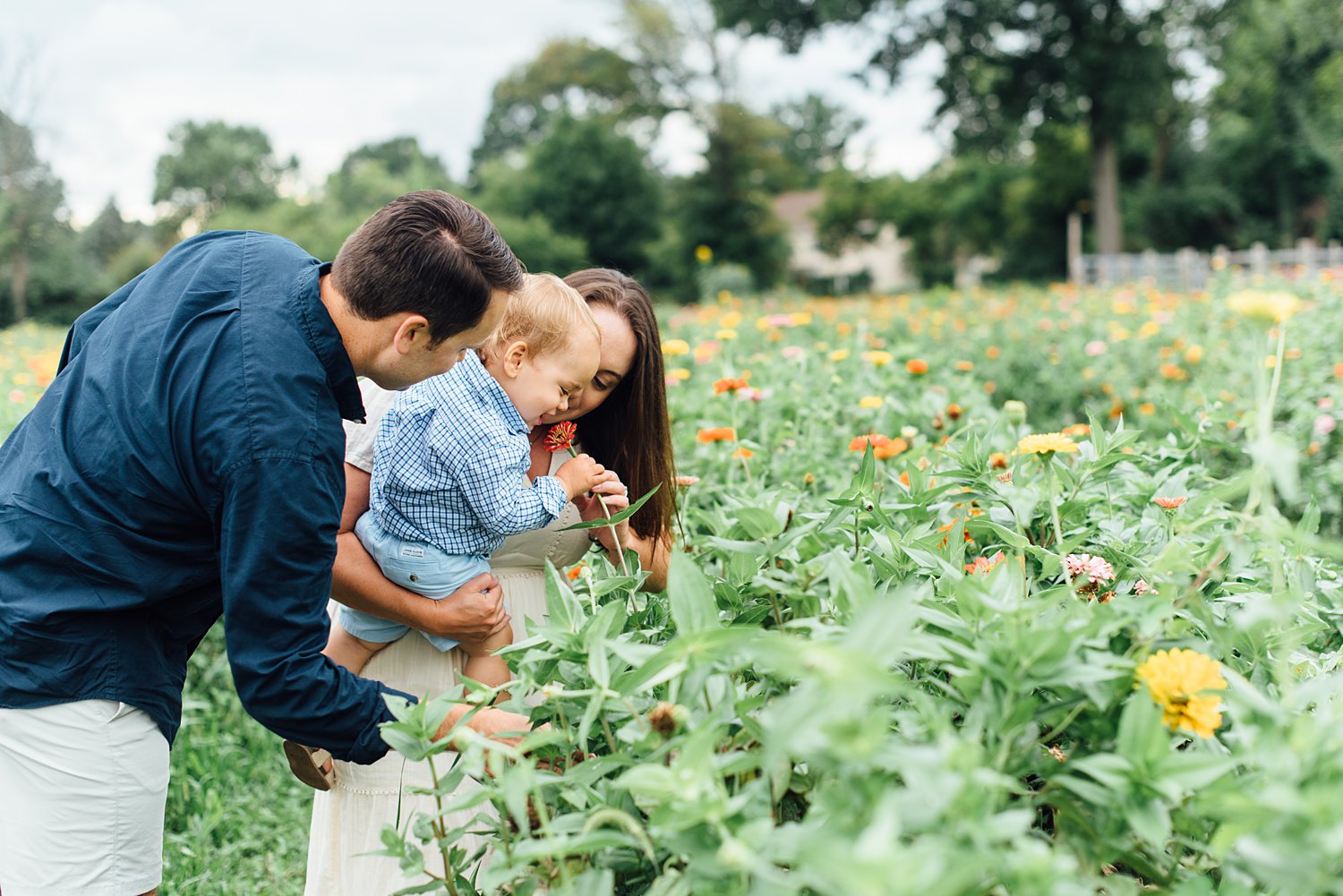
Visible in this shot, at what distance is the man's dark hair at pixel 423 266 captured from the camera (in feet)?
4.47

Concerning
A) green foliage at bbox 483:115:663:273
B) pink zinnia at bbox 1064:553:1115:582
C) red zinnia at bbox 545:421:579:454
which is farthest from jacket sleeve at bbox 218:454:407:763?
green foliage at bbox 483:115:663:273

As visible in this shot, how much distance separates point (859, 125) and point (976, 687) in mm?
66915

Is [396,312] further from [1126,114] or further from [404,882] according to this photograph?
[1126,114]

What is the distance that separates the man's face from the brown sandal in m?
0.65

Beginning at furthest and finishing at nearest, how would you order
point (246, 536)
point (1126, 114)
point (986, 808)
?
point (1126, 114), point (246, 536), point (986, 808)

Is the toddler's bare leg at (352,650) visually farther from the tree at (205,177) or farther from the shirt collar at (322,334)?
the tree at (205,177)

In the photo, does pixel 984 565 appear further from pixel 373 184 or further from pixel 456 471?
pixel 373 184

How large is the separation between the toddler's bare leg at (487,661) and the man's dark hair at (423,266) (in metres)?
0.60

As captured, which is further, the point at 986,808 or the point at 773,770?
the point at 773,770

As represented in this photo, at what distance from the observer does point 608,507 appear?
1774 millimetres

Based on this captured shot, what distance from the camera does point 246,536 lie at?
1248 millimetres

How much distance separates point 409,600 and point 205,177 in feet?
153

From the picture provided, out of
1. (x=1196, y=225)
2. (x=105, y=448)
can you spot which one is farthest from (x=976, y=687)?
(x=1196, y=225)

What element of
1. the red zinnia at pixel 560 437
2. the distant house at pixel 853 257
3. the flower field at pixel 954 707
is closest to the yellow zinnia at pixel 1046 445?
the flower field at pixel 954 707
